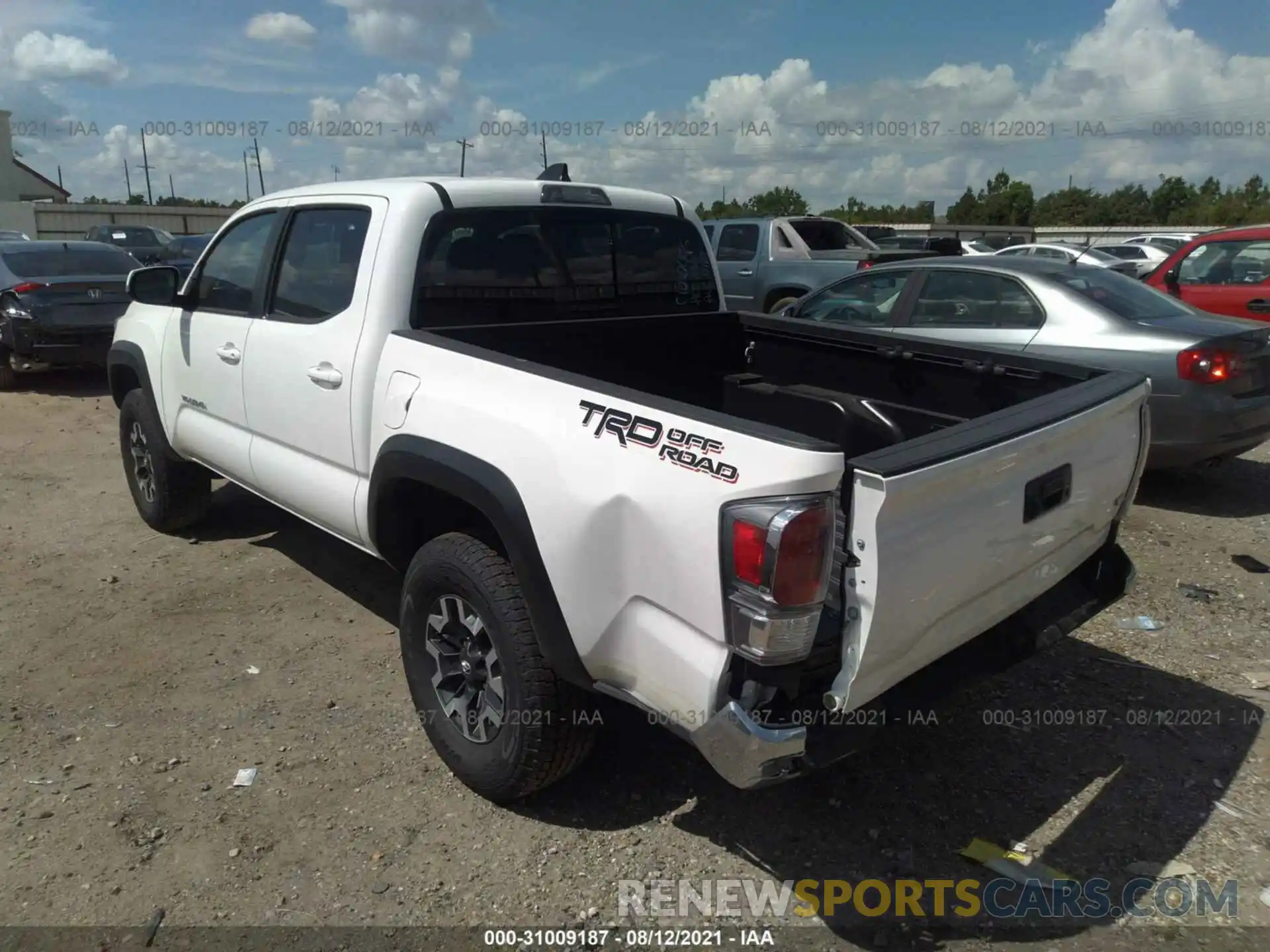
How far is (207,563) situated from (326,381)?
216cm

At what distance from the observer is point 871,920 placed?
8.56ft

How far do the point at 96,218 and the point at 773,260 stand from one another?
1606 inches

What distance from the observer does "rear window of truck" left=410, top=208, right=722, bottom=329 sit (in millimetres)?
3508

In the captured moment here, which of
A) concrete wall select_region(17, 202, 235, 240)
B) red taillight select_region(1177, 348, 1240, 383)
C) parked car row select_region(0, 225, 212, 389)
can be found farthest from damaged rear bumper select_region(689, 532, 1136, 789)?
concrete wall select_region(17, 202, 235, 240)

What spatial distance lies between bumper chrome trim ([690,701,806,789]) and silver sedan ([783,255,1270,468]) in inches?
148

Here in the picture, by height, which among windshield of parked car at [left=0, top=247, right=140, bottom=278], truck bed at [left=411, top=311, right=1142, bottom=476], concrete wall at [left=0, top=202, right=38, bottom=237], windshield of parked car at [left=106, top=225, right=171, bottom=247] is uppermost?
concrete wall at [left=0, top=202, right=38, bottom=237]

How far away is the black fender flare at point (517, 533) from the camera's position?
261cm

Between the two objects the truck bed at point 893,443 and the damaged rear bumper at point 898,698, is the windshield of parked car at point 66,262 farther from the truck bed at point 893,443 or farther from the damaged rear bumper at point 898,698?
the damaged rear bumper at point 898,698

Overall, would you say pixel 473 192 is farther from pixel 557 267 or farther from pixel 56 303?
pixel 56 303

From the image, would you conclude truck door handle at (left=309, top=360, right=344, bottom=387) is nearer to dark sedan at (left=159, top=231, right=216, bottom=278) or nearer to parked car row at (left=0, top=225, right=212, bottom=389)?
parked car row at (left=0, top=225, right=212, bottom=389)

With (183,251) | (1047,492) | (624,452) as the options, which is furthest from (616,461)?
(183,251)

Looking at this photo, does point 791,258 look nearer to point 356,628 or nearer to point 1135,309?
point 1135,309

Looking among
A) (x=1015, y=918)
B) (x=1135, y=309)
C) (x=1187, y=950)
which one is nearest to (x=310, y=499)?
(x=1015, y=918)

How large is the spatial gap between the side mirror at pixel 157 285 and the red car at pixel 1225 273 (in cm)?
791
